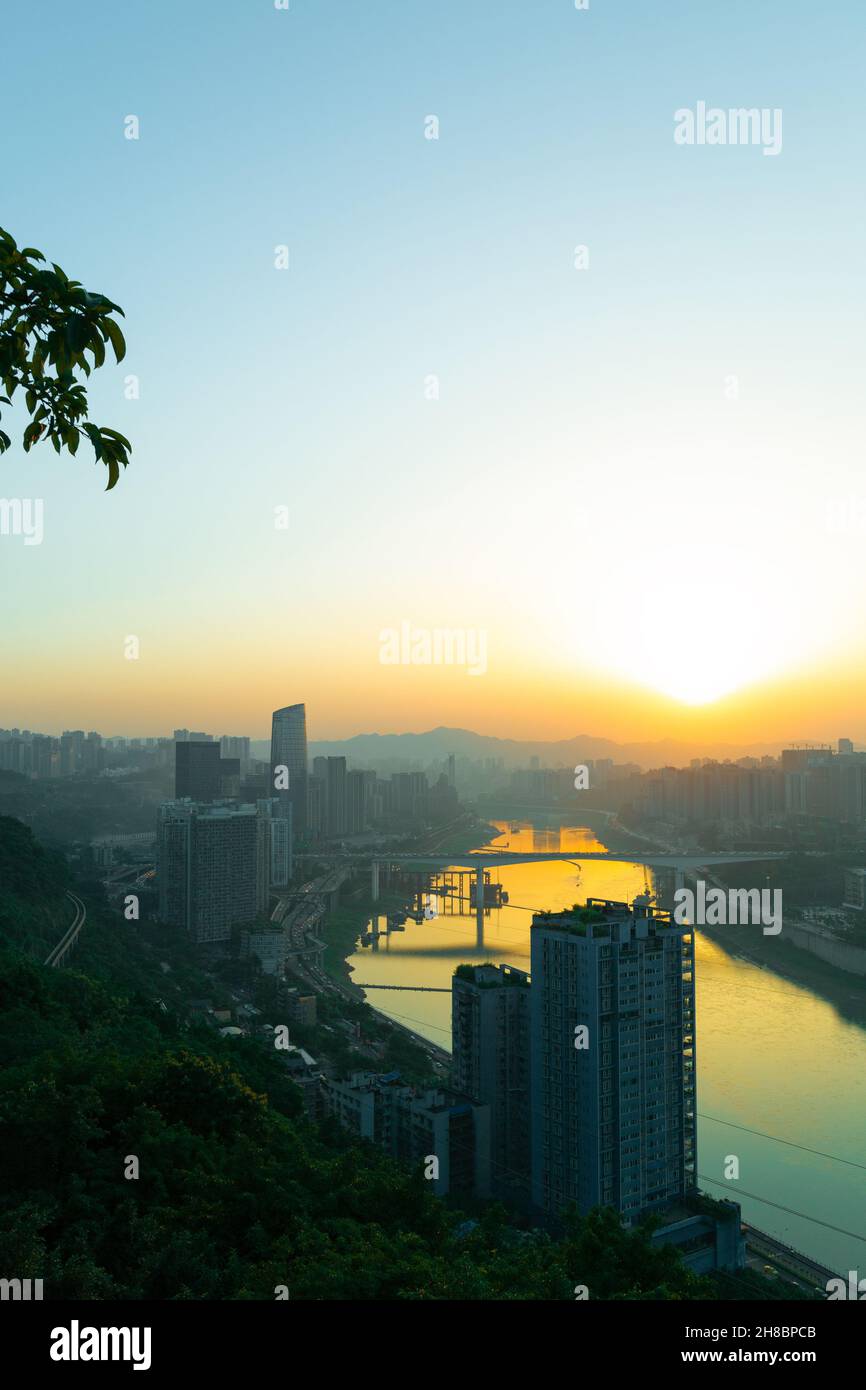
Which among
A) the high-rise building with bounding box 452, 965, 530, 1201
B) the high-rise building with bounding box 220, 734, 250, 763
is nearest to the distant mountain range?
the high-rise building with bounding box 220, 734, 250, 763

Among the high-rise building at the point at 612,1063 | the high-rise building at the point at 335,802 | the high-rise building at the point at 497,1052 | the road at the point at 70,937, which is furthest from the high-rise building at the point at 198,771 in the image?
the high-rise building at the point at 612,1063

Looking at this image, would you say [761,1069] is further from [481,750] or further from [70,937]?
[481,750]

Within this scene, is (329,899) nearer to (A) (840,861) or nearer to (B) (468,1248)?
(A) (840,861)

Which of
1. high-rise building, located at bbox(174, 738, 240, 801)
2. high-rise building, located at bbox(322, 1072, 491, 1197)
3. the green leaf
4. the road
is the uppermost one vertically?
the green leaf

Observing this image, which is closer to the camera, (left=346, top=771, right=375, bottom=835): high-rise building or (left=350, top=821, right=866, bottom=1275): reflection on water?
(left=350, top=821, right=866, bottom=1275): reflection on water

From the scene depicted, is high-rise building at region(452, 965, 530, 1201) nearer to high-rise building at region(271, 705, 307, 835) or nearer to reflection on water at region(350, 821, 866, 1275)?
reflection on water at region(350, 821, 866, 1275)
